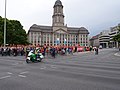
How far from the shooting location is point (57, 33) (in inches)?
6235

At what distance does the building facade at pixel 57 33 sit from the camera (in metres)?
146

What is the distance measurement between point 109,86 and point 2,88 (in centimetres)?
419

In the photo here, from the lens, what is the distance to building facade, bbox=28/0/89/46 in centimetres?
14562

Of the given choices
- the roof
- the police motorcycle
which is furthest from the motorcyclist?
the roof

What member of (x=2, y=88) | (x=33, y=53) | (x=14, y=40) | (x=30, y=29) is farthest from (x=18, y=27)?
(x=30, y=29)

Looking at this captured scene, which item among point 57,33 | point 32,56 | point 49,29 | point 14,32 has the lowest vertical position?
point 32,56

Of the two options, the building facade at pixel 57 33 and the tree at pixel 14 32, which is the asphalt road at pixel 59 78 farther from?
the building facade at pixel 57 33

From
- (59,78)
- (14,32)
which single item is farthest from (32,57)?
(14,32)

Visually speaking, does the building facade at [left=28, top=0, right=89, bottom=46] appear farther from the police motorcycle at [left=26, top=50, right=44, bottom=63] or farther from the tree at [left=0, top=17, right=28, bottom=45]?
the police motorcycle at [left=26, top=50, right=44, bottom=63]

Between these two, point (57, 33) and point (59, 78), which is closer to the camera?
point (59, 78)

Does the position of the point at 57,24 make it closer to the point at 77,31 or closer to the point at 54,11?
the point at 54,11

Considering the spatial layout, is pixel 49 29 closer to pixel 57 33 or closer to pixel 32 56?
pixel 57 33

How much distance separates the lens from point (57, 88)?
7.44 m

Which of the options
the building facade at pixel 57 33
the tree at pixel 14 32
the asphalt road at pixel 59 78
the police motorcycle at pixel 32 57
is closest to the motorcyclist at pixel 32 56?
the police motorcycle at pixel 32 57
